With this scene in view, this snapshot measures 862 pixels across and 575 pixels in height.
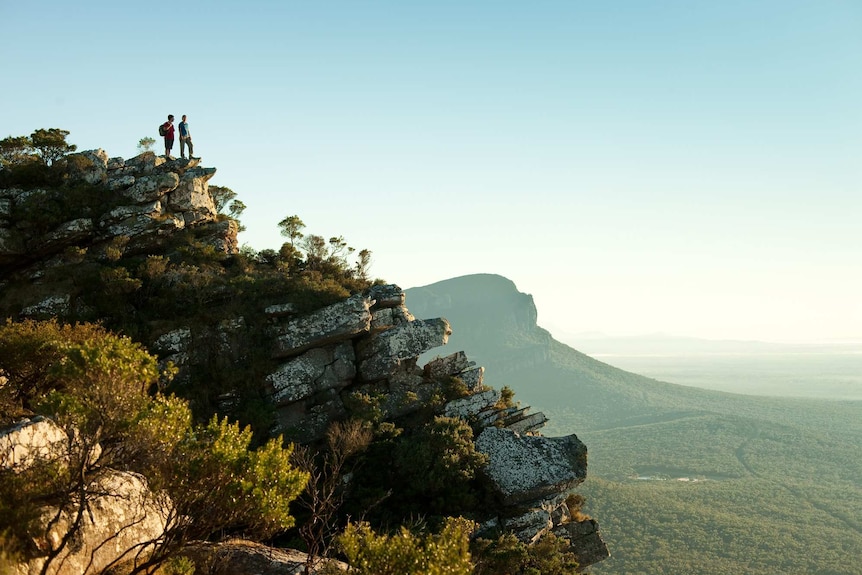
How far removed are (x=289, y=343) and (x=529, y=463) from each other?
53.5 feet

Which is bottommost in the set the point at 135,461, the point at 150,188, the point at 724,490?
the point at 724,490

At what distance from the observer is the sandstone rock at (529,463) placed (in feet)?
106

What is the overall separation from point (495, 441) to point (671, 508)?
79331mm

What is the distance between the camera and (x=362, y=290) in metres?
40.9

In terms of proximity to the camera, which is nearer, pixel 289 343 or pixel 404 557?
pixel 404 557

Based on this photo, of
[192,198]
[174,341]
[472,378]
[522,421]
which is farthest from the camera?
[192,198]

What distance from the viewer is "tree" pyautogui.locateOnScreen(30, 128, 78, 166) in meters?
41.9

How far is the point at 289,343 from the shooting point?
34.9m

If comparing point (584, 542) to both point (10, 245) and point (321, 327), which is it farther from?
point (10, 245)

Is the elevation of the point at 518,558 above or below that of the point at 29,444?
below

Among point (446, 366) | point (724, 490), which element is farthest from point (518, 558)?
point (724, 490)

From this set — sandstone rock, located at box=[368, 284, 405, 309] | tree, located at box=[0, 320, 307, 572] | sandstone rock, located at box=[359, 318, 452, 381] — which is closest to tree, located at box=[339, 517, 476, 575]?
tree, located at box=[0, 320, 307, 572]

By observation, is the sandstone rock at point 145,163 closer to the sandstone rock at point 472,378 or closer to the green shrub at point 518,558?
the sandstone rock at point 472,378

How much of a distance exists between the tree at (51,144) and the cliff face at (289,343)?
13.2 feet
